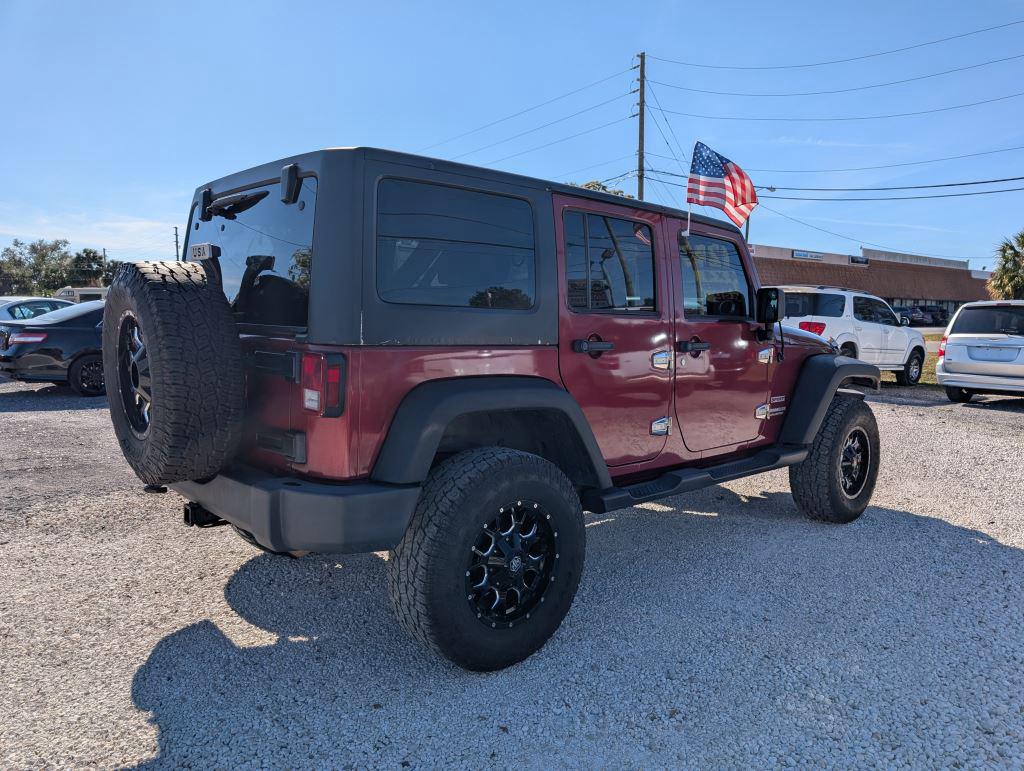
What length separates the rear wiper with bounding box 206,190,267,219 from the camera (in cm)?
328

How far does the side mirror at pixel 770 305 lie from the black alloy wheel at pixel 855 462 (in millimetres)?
1217

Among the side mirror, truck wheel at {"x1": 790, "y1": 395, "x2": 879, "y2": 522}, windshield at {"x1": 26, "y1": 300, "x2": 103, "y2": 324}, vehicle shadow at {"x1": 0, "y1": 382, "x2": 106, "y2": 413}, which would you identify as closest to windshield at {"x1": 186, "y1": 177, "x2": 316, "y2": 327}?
the side mirror

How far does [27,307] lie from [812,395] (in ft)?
44.3

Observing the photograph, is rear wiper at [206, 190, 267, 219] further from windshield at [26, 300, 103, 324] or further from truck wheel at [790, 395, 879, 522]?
windshield at [26, 300, 103, 324]

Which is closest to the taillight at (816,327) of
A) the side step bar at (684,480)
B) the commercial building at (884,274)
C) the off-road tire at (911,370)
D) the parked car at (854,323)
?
the parked car at (854,323)

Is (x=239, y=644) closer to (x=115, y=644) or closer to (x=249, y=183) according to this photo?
(x=115, y=644)

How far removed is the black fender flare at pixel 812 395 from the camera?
4719 mm

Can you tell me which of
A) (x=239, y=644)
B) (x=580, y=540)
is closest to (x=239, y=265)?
(x=239, y=644)

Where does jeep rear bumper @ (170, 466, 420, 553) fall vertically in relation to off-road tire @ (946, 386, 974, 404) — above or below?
above

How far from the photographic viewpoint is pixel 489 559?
9.48ft

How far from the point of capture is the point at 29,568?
12.7 feet

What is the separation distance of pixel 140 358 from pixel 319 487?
37.2 inches

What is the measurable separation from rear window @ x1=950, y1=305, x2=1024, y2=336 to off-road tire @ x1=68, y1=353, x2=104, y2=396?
13.4 metres

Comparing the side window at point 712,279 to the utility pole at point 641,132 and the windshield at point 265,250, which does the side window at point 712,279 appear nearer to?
the windshield at point 265,250
